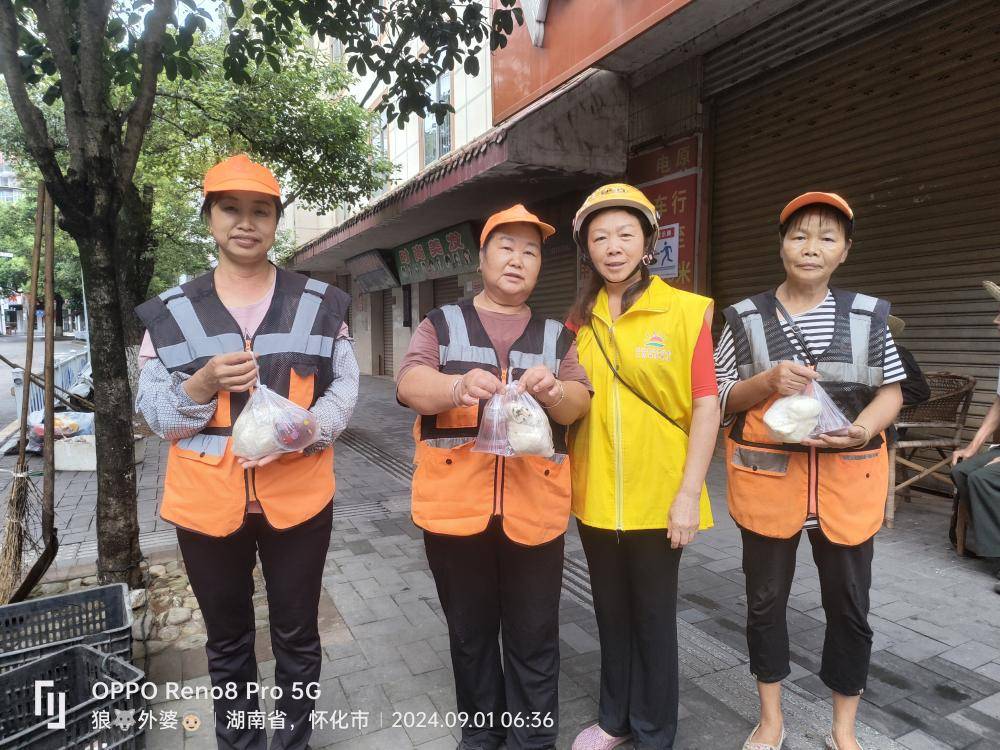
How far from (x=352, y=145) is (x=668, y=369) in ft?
27.5

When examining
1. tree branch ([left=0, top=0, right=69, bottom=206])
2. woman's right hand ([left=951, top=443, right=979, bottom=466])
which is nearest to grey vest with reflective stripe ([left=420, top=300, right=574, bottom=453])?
tree branch ([left=0, top=0, right=69, bottom=206])

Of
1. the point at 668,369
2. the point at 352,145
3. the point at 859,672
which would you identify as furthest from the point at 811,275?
the point at 352,145

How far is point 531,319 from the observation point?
2.06m

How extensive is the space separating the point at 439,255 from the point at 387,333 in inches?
227

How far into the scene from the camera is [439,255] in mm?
11805

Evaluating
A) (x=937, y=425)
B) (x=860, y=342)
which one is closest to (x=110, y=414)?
(x=860, y=342)

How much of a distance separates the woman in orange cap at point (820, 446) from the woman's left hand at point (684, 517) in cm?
29

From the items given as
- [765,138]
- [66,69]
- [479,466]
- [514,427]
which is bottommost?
[479,466]

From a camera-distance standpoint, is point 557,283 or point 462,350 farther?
point 557,283

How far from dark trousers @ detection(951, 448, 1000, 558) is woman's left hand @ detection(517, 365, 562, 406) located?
129 inches

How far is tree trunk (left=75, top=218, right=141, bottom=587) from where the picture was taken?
3062mm

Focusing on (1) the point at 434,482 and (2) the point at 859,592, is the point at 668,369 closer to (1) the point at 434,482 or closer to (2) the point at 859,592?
(1) the point at 434,482

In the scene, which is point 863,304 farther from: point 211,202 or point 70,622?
point 70,622

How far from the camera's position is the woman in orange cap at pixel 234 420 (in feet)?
6.20
